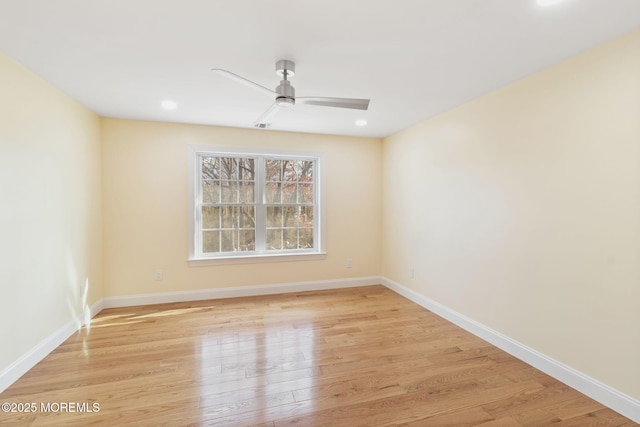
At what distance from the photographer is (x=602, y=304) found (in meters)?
1.93

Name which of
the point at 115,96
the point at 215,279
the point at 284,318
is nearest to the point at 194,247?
the point at 215,279

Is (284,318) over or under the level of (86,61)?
under

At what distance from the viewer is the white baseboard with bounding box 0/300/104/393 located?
2.03 meters

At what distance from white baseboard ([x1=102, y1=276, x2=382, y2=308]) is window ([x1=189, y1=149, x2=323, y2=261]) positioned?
1.47ft

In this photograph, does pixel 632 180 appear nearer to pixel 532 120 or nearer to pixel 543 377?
pixel 532 120

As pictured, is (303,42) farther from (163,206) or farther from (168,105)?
(163,206)

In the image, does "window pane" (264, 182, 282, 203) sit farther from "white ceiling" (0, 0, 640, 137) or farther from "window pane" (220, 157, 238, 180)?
"white ceiling" (0, 0, 640, 137)

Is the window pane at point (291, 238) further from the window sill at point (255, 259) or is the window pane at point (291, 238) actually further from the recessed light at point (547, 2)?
the recessed light at point (547, 2)

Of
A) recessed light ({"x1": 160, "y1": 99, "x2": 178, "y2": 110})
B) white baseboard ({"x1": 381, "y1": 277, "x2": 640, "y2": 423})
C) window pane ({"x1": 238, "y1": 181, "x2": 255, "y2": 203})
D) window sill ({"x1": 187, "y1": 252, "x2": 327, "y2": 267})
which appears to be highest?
recessed light ({"x1": 160, "y1": 99, "x2": 178, "y2": 110})


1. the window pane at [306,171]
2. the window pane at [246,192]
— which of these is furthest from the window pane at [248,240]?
the window pane at [306,171]

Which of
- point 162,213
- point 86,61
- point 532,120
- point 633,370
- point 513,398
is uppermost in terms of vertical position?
point 86,61

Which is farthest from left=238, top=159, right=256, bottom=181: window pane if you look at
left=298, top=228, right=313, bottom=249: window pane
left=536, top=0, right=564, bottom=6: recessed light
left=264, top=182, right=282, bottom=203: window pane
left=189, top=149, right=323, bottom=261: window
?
left=536, top=0, right=564, bottom=6: recessed light

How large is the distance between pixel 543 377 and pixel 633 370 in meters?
0.55

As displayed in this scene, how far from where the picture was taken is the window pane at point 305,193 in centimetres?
442
